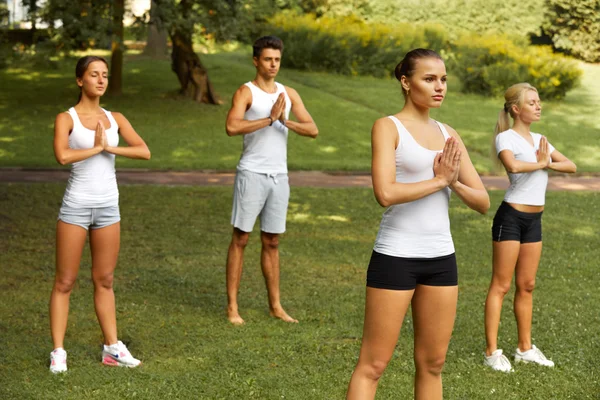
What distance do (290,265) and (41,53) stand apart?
12.0 m

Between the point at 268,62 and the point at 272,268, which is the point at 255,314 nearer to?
the point at 272,268

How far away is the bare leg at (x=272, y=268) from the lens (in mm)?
7941

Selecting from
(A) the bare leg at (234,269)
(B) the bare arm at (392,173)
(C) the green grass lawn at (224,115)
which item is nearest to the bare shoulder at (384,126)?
(B) the bare arm at (392,173)

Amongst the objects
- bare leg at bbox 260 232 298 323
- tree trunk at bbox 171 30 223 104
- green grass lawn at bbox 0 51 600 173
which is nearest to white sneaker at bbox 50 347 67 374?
bare leg at bbox 260 232 298 323

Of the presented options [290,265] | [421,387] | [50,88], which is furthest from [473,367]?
[50,88]

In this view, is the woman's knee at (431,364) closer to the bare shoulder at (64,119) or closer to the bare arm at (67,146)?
the bare arm at (67,146)

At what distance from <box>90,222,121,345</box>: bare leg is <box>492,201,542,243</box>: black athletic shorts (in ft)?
8.75

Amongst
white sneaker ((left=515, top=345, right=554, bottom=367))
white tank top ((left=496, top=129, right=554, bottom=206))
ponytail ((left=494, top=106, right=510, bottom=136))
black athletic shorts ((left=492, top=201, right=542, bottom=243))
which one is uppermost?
ponytail ((left=494, top=106, right=510, bottom=136))

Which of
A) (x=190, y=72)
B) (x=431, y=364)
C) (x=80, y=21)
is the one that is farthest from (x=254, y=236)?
(x=190, y=72)

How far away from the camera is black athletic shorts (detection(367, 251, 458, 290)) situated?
4.43m

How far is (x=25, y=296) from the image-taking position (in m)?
8.60

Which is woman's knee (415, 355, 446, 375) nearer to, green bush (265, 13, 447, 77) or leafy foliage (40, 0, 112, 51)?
leafy foliage (40, 0, 112, 51)

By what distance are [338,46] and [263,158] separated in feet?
80.3

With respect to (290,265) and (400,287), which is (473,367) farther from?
(290,265)
